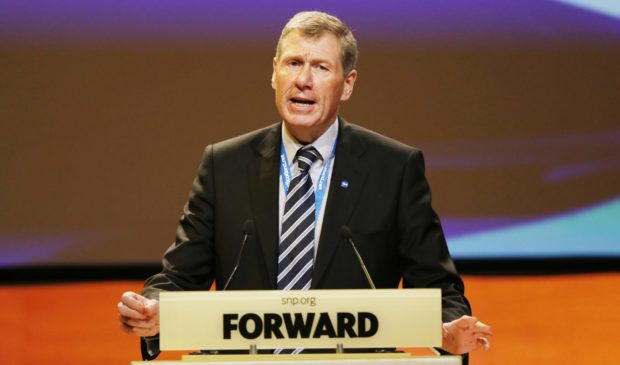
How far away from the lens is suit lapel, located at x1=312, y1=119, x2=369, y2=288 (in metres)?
2.80

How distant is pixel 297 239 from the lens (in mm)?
2830

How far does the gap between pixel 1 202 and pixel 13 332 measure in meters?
0.90

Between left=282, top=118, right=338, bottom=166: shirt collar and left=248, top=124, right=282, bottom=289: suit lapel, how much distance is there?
3cm

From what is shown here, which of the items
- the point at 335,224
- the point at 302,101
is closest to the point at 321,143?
the point at 302,101

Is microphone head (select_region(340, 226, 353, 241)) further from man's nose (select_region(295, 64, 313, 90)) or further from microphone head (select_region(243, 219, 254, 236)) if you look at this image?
man's nose (select_region(295, 64, 313, 90))

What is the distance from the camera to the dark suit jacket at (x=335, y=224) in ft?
9.29

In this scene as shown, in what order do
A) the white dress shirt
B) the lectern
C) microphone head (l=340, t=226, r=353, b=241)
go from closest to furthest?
the lectern, microphone head (l=340, t=226, r=353, b=241), the white dress shirt

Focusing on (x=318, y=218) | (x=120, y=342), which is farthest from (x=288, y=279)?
(x=120, y=342)

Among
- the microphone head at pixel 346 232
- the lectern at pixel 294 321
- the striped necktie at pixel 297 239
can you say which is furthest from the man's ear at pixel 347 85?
the lectern at pixel 294 321

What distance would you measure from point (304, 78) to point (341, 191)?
1.19 feet

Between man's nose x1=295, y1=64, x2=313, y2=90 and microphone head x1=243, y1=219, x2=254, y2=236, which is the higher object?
man's nose x1=295, y1=64, x2=313, y2=90

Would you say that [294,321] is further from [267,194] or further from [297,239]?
[267,194]

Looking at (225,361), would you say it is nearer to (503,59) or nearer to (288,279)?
(288,279)

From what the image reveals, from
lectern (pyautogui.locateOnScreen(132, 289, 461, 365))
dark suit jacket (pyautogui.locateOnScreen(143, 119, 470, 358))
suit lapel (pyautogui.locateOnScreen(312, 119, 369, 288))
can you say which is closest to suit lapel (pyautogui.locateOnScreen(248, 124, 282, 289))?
dark suit jacket (pyautogui.locateOnScreen(143, 119, 470, 358))
